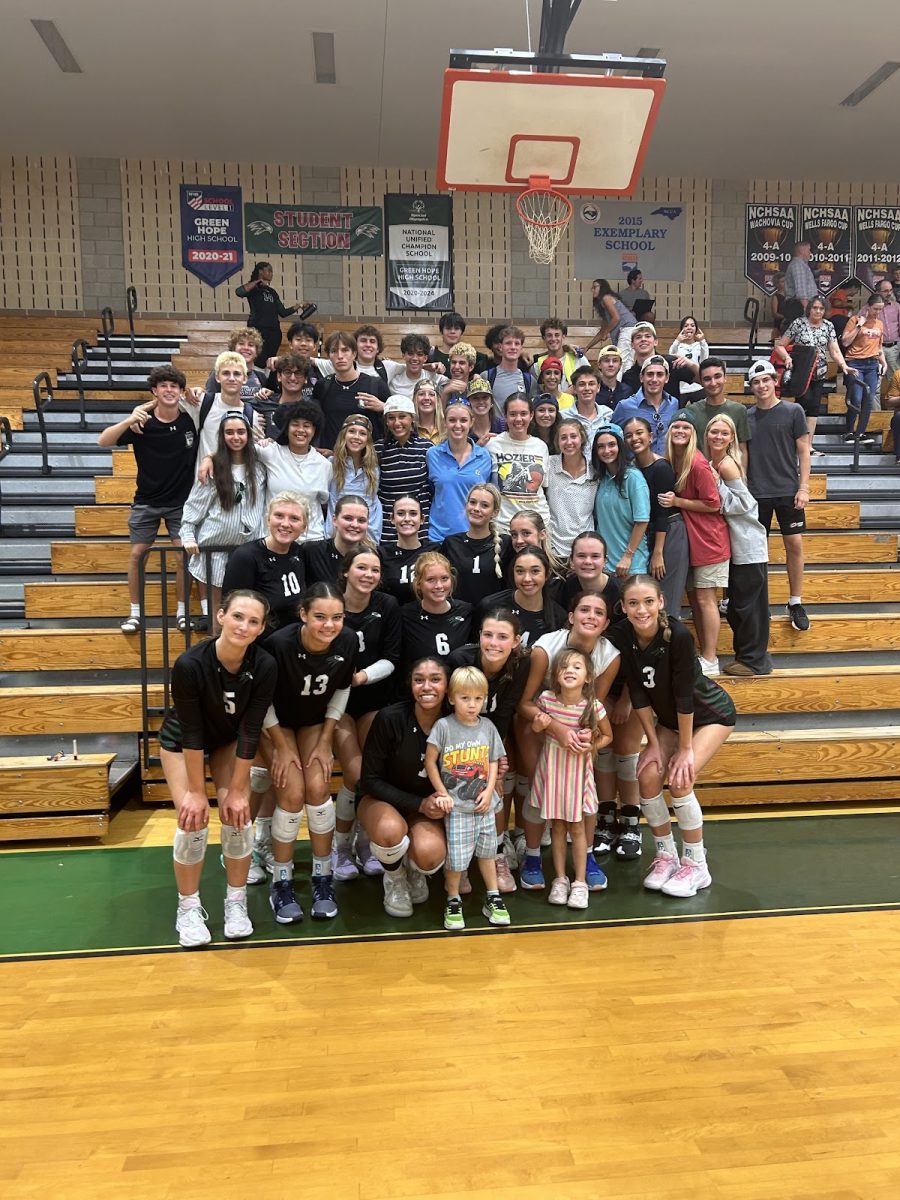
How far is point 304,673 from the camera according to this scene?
3428 millimetres

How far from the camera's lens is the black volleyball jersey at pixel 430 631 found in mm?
3723

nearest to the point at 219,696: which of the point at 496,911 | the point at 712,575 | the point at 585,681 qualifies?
the point at 496,911

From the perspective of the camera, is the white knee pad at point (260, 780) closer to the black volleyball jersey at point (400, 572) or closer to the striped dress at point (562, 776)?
the black volleyball jersey at point (400, 572)

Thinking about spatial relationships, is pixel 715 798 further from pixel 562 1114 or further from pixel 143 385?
pixel 143 385

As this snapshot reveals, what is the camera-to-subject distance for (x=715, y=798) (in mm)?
4570

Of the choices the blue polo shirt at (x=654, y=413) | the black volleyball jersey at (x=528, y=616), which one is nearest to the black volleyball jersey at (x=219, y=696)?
the black volleyball jersey at (x=528, y=616)

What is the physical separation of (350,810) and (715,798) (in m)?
1.91

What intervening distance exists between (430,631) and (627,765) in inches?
41.4

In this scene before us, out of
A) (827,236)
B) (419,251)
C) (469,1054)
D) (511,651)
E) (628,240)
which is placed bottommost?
(469,1054)

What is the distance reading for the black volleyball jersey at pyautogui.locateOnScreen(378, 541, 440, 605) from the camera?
4.02 meters

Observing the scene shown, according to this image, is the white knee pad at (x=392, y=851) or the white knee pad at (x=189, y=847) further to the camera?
the white knee pad at (x=392, y=851)

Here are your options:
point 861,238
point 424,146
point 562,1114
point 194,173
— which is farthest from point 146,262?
point 562,1114

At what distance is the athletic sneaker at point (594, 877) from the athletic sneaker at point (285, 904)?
1151 mm

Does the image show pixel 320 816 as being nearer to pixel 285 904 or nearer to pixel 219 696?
pixel 285 904
